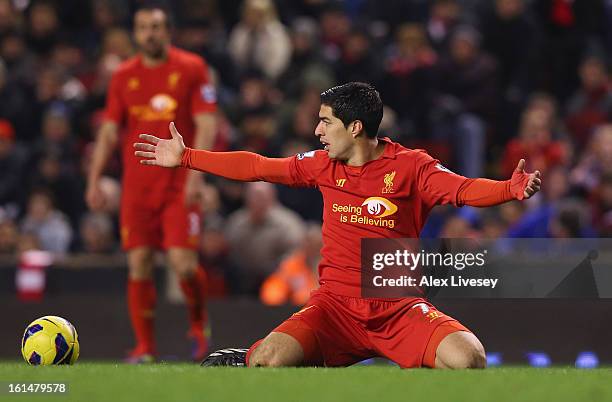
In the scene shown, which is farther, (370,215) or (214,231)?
(214,231)

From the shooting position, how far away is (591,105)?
1371 centimetres

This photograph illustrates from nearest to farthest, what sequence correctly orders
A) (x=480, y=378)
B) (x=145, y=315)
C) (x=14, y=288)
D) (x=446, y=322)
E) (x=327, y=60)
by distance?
(x=480, y=378) → (x=446, y=322) → (x=145, y=315) → (x=14, y=288) → (x=327, y=60)

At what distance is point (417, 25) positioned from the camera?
1476 cm

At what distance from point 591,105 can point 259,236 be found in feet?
12.2

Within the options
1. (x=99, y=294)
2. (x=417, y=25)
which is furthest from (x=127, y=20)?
(x=99, y=294)

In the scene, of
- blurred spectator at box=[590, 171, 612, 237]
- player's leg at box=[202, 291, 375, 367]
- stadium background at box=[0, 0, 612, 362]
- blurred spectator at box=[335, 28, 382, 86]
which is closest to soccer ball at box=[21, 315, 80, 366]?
player's leg at box=[202, 291, 375, 367]

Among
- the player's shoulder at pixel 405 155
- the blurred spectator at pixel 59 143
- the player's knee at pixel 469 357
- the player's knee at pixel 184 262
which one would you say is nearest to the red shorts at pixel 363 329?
the player's knee at pixel 469 357

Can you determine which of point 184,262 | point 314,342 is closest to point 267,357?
point 314,342

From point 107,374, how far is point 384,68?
8264 mm

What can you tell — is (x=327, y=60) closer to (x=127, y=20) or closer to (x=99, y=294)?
(x=127, y=20)

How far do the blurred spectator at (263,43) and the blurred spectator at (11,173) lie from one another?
107 inches

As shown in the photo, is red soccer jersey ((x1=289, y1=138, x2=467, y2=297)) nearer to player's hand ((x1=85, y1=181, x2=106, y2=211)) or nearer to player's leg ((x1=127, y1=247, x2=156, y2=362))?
player's leg ((x1=127, y1=247, x2=156, y2=362))

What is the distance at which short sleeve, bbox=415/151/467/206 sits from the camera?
742 centimetres

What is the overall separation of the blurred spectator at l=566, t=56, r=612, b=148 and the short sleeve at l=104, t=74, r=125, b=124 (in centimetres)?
554
